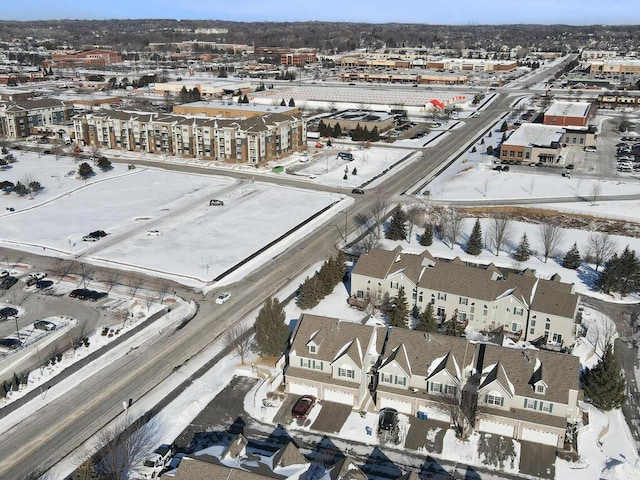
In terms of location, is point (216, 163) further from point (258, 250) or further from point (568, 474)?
point (568, 474)

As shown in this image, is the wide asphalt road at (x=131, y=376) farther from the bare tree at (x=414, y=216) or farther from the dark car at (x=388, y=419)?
the dark car at (x=388, y=419)

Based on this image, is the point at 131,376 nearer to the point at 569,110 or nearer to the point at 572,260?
the point at 572,260

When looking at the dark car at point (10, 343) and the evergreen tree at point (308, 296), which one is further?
the evergreen tree at point (308, 296)

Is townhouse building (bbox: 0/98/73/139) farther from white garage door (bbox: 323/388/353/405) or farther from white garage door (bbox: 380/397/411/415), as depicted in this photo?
white garage door (bbox: 380/397/411/415)

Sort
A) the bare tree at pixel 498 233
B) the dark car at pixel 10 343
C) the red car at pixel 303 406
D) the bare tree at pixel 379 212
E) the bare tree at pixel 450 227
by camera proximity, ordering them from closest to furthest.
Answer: the red car at pixel 303 406
the dark car at pixel 10 343
the bare tree at pixel 498 233
the bare tree at pixel 450 227
the bare tree at pixel 379 212

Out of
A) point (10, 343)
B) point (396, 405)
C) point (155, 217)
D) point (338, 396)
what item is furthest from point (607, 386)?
point (155, 217)

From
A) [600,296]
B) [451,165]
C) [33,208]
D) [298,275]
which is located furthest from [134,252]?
[451,165]

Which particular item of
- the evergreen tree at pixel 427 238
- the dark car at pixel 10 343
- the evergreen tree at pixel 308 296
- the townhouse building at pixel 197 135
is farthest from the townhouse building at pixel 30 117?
the evergreen tree at pixel 308 296
